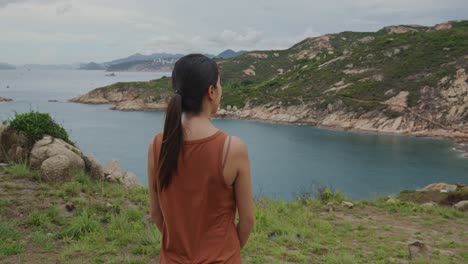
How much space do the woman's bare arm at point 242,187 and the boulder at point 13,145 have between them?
25.6 ft

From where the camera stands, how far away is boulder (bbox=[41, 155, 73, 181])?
782 centimetres

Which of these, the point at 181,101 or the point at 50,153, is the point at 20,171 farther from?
the point at 181,101

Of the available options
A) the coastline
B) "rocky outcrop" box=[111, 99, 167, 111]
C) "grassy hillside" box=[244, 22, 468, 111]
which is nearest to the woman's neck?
the coastline

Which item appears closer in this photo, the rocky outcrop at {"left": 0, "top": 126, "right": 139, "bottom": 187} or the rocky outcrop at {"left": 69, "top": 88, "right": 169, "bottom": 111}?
the rocky outcrop at {"left": 0, "top": 126, "right": 139, "bottom": 187}

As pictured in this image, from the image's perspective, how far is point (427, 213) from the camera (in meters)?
9.83

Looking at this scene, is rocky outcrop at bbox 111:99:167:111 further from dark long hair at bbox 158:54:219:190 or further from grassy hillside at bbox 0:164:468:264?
dark long hair at bbox 158:54:219:190

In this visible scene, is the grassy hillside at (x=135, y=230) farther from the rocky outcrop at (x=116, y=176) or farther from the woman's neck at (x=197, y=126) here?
the woman's neck at (x=197, y=126)

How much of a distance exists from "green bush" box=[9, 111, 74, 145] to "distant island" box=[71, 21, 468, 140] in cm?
4695

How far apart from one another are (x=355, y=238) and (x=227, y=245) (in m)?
5.40

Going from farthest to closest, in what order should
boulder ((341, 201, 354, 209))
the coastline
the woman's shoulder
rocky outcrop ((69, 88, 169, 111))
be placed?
rocky outcrop ((69, 88, 169, 111))
the coastline
boulder ((341, 201, 354, 209))
the woman's shoulder

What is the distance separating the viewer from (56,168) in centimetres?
793

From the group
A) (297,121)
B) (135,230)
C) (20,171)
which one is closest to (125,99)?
(297,121)

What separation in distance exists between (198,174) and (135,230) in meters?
4.14

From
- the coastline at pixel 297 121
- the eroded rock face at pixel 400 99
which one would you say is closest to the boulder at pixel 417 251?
the coastline at pixel 297 121
